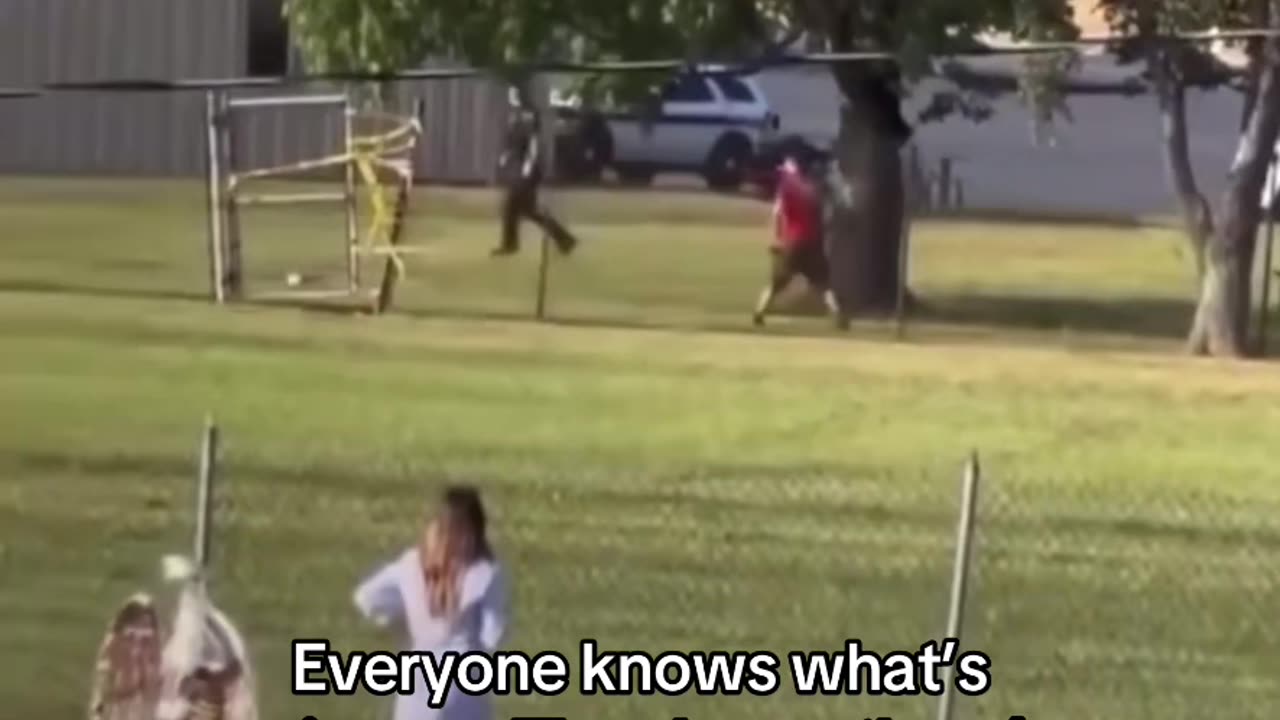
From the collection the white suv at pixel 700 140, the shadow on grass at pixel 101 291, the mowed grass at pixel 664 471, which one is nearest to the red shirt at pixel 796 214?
the mowed grass at pixel 664 471

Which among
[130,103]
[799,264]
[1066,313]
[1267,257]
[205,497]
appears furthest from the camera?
[130,103]

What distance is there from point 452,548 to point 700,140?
4171 cm

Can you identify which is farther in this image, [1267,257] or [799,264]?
[799,264]

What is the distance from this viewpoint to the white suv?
50062 millimetres

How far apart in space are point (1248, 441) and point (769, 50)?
10759 millimetres

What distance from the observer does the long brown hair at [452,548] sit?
32.2ft

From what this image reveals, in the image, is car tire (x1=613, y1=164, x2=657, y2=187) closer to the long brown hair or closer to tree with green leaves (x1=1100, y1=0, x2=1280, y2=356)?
tree with green leaves (x1=1100, y1=0, x2=1280, y2=356)

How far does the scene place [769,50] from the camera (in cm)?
3253

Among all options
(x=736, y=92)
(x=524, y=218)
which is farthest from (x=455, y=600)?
(x=736, y=92)

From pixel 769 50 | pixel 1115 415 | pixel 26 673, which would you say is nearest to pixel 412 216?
pixel 769 50

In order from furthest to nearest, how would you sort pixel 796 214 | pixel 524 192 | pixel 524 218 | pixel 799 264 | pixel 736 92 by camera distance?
pixel 736 92 → pixel 524 218 → pixel 524 192 → pixel 796 214 → pixel 799 264

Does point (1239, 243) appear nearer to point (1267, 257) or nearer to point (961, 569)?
point (1267, 257)

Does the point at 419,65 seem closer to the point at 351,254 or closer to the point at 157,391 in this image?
the point at 351,254

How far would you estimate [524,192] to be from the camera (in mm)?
34312
